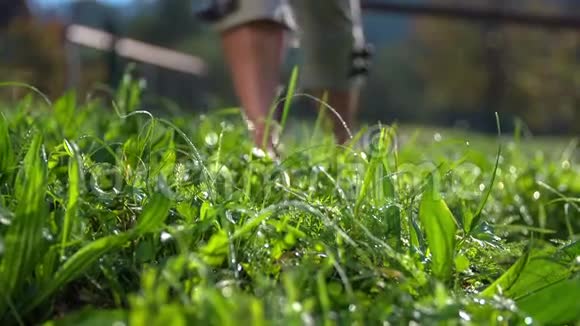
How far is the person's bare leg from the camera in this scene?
267cm

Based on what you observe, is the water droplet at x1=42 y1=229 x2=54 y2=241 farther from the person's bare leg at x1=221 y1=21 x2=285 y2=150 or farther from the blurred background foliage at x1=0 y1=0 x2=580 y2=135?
the blurred background foliage at x1=0 y1=0 x2=580 y2=135

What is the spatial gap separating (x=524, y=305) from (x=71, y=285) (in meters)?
0.49

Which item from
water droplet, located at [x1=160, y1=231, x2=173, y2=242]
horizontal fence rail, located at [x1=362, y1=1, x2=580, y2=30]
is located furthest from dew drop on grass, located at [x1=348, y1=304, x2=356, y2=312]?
horizontal fence rail, located at [x1=362, y1=1, x2=580, y2=30]

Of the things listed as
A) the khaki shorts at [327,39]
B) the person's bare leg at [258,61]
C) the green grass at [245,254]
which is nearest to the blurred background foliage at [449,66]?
the khaki shorts at [327,39]

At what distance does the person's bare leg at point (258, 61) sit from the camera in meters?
2.67

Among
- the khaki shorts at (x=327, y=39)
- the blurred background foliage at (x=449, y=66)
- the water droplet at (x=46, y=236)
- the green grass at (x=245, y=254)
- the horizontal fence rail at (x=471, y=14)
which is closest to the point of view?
the green grass at (x=245, y=254)

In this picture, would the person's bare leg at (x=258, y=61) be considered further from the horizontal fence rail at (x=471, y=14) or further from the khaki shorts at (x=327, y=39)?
the horizontal fence rail at (x=471, y=14)

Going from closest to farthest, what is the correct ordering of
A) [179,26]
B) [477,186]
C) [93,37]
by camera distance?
[477,186]
[93,37]
[179,26]

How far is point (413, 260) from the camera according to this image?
106cm

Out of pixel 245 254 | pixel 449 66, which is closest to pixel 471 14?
pixel 245 254

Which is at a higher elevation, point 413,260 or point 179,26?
point 413,260

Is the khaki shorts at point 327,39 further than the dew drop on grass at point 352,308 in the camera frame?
Yes

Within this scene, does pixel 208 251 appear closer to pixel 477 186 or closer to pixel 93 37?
pixel 477 186

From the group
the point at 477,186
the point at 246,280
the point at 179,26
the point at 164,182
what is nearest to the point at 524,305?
the point at 246,280
